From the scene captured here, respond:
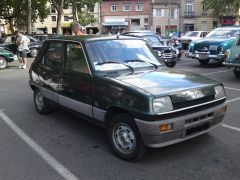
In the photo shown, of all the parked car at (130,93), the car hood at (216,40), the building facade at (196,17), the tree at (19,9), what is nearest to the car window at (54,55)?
the parked car at (130,93)

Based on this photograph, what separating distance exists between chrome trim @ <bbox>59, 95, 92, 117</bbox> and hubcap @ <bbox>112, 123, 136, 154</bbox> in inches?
24.3

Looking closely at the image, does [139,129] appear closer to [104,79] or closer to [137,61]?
[104,79]

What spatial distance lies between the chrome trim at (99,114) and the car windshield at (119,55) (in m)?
0.64

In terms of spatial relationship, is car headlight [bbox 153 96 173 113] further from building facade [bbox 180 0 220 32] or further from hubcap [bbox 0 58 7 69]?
building facade [bbox 180 0 220 32]

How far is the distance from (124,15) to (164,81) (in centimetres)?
6893

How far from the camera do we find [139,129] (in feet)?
14.4

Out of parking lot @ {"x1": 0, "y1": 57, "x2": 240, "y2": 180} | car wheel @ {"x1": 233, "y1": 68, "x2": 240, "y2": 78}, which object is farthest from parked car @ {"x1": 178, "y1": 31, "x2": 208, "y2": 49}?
parking lot @ {"x1": 0, "y1": 57, "x2": 240, "y2": 180}

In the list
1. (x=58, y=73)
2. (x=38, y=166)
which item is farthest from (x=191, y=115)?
(x=58, y=73)

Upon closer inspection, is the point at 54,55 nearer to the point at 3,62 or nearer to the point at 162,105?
the point at 162,105

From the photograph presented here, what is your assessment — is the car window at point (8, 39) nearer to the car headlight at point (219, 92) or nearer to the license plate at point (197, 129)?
the car headlight at point (219, 92)

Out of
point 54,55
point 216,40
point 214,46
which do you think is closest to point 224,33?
point 216,40

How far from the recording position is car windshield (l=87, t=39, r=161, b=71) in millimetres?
5375

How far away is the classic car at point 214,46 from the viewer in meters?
14.6

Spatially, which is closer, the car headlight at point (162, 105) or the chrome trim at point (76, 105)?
the car headlight at point (162, 105)
